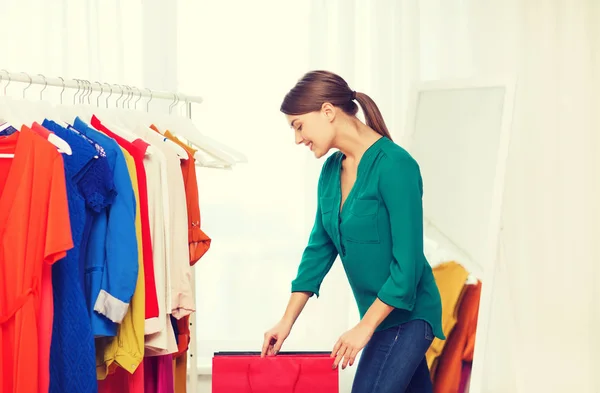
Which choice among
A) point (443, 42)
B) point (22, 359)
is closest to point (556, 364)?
point (443, 42)

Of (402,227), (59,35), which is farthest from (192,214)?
(59,35)

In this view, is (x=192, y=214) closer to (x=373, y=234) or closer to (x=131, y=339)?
(x=131, y=339)

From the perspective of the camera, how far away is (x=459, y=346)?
2.82 metres

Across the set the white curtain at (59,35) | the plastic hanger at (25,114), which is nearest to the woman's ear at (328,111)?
the plastic hanger at (25,114)

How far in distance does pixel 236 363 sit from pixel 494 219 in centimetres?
99

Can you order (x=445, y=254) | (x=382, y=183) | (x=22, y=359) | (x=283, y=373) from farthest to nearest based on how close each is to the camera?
(x=445, y=254) → (x=283, y=373) → (x=382, y=183) → (x=22, y=359)

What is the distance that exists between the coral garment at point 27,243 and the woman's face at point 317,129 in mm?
599

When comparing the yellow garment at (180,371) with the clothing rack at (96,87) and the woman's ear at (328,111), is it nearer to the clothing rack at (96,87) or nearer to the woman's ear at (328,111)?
the clothing rack at (96,87)

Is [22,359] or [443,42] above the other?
[443,42]

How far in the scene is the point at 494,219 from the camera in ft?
9.03

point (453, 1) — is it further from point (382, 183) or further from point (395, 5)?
point (382, 183)

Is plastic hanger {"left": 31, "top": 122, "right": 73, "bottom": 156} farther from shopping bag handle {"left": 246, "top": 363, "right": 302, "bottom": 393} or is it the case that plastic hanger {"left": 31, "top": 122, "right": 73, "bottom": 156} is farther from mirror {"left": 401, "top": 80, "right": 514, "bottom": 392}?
mirror {"left": 401, "top": 80, "right": 514, "bottom": 392}

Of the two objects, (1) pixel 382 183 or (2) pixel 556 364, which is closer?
(1) pixel 382 183

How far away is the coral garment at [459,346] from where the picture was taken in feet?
9.22
